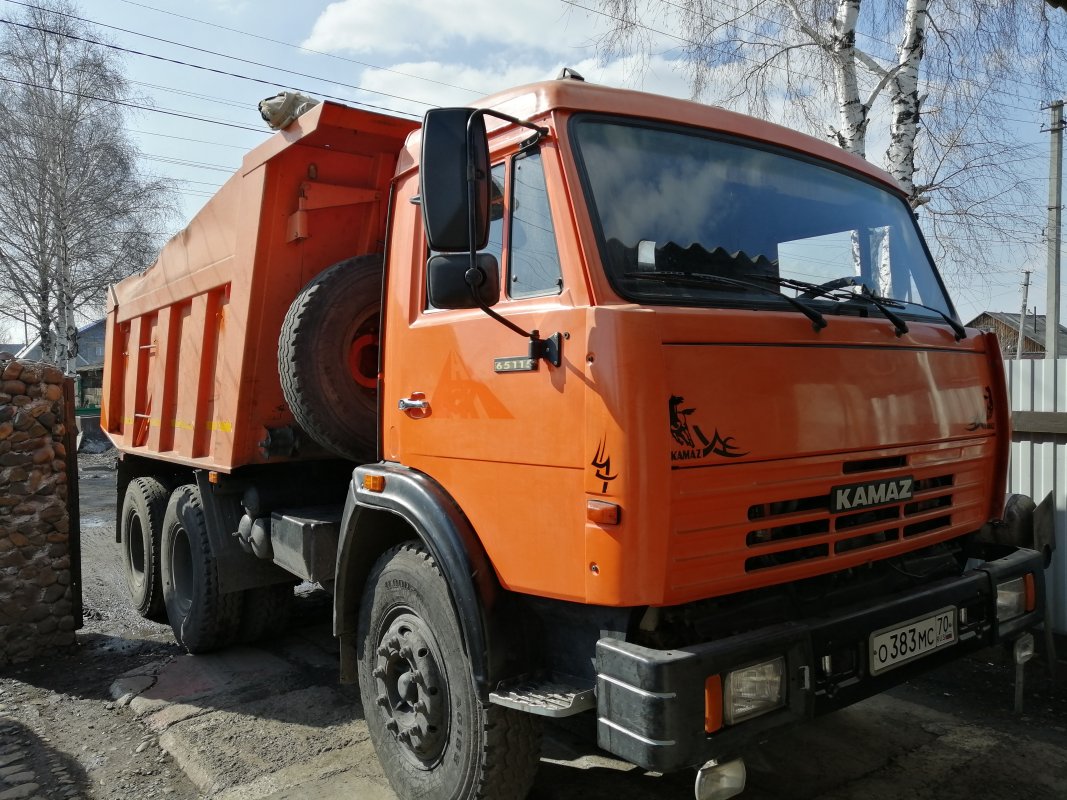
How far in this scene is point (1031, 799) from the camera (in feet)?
10.2

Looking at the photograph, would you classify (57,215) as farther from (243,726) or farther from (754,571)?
(754,571)

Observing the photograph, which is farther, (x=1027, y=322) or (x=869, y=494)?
(x=1027, y=322)

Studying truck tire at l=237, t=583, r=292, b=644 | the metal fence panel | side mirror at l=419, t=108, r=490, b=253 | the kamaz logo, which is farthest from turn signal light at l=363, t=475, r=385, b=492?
the metal fence panel

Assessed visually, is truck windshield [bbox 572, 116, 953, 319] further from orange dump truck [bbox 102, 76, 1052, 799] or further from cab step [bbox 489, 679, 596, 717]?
cab step [bbox 489, 679, 596, 717]

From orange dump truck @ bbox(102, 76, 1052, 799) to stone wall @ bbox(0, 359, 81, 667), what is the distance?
231 cm

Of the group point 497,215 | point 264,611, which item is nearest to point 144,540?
point 264,611

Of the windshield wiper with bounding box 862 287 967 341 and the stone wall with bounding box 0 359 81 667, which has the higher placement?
the windshield wiper with bounding box 862 287 967 341

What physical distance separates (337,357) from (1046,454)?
4021mm

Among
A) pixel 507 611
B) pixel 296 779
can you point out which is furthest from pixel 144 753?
pixel 507 611

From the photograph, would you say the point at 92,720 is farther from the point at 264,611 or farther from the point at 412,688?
the point at 412,688

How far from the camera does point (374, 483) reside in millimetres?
3074

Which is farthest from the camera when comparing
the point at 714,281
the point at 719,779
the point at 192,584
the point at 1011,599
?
the point at 192,584

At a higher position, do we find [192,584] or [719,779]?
[719,779]

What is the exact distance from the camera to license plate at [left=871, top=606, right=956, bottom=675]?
2.53 meters
